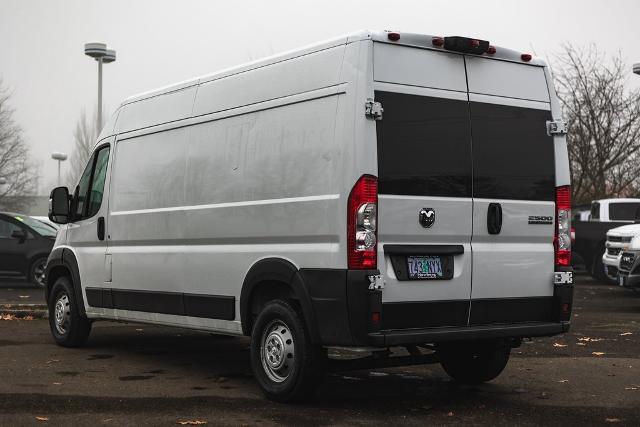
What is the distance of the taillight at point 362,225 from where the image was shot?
22.1 feet

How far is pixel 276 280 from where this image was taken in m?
7.49

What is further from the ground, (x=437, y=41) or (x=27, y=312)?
(x=437, y=41)

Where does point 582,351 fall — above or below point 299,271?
below

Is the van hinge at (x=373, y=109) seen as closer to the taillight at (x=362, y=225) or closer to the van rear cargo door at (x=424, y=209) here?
the van rear cargo door at (x=424, y=209)

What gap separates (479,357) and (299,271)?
7.12ft

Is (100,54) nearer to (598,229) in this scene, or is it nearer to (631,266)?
(598,229)

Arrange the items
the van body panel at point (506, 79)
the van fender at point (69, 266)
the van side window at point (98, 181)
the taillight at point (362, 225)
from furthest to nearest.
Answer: the van fender at point (69, 266) → the van side window at point (98, 181) → the van body panel at point (506, 79) → the taillight at point (362, 225)

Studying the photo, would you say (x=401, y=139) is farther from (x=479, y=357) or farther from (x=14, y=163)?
(x=14, y=163)

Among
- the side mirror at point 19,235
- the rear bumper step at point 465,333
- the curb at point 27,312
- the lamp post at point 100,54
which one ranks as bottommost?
the curb at point 27,312

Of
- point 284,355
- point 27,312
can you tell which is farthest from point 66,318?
point 284,355

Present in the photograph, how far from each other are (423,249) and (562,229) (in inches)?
56.1

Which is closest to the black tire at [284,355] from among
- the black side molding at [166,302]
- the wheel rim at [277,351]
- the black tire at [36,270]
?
the wheel rim at [277,351]

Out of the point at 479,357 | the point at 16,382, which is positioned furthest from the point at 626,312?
the point at 16,382

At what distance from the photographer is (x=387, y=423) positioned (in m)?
6.77
